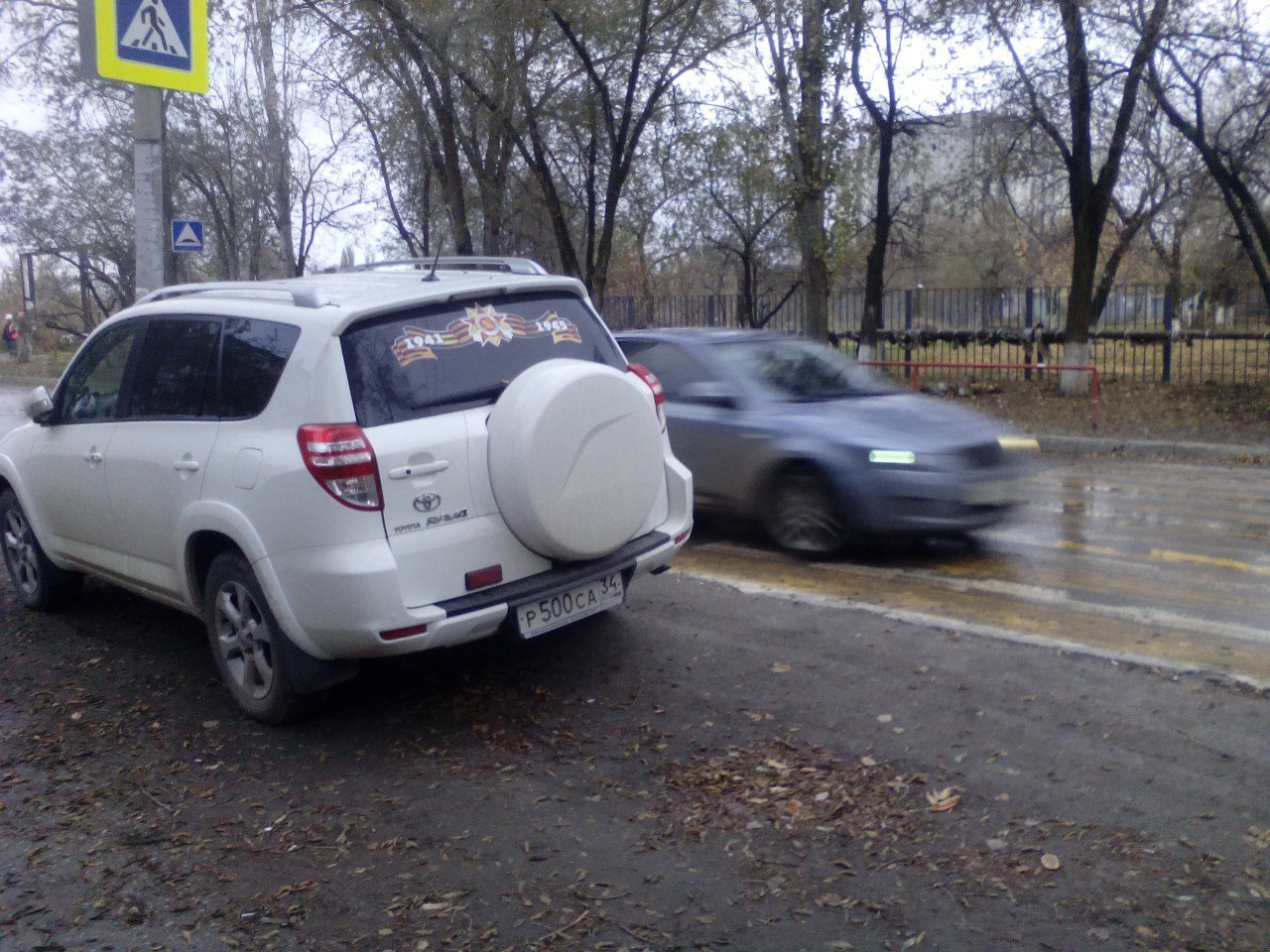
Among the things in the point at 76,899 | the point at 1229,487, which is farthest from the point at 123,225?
the point at 76,899

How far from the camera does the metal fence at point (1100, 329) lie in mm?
19828

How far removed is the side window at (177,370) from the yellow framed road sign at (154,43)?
4685mm

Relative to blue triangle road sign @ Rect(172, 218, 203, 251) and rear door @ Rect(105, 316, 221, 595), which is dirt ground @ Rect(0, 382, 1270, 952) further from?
blue triangle road sign @ Rect(172, 218, 203, 251)

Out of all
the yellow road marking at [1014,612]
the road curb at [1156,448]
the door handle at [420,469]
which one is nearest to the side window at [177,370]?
the door handle at [420,469]

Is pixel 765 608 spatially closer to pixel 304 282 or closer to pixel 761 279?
pixel 304 282

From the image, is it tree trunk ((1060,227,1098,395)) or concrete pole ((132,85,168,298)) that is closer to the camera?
concrete pole ((132,85,168,298))

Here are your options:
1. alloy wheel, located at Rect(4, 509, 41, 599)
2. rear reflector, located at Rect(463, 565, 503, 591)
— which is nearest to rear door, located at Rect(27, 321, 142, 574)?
alloy wheel, located at Rect(4, 509, 41, 599)

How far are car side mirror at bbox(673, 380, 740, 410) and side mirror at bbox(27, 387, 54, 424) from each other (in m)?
4.19

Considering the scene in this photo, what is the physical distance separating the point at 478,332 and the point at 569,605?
1205 mm

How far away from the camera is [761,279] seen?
34094 millimetres

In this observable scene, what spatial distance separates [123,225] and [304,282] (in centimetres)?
3446

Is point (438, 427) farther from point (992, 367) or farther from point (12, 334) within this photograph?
point (12, 334)

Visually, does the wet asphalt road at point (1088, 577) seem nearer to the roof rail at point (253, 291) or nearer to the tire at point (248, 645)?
A: the tire at point (248, 645)

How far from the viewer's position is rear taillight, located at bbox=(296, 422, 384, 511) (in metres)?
4.39
